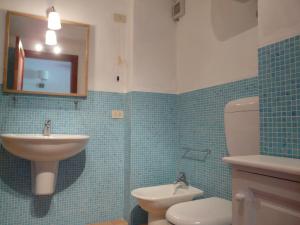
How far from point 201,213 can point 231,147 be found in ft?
1.51

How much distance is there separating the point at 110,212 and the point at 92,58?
1491 mm

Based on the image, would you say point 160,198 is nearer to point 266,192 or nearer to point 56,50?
point 266,192

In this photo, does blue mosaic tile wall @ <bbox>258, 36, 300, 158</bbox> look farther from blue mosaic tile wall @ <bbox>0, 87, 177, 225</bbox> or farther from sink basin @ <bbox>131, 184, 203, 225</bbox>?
blue mosaic tile wall @ <bbox>0, 87, 177, 225</bbox>

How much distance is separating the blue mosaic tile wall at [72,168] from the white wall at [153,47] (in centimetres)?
31

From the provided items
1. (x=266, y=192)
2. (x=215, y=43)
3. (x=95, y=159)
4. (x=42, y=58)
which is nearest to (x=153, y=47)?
(x=215, y=43)

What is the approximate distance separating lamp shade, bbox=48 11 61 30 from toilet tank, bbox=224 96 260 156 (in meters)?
1.58

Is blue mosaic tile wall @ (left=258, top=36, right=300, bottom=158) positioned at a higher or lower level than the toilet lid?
higher

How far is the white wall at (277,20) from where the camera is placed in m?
1.07

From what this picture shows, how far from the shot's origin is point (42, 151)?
167 centimetres

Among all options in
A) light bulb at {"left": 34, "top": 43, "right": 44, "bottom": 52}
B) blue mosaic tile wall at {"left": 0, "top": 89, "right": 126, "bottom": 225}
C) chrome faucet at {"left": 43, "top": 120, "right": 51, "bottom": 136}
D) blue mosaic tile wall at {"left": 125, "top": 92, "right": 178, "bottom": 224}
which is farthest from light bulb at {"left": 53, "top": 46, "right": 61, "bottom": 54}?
blue mosaic tile wall at {"left": 125, "top": 92, "right": 178, "bottom": 224}

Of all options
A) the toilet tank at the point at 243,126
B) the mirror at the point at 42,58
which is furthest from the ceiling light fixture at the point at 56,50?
the toilet tank at the point at 243,126

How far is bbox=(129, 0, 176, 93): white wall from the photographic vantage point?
7.58 feet

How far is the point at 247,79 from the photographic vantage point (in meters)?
1.67

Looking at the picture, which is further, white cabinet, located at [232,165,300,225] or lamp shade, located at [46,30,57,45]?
lamp shade, located at [46,30,57,45]
